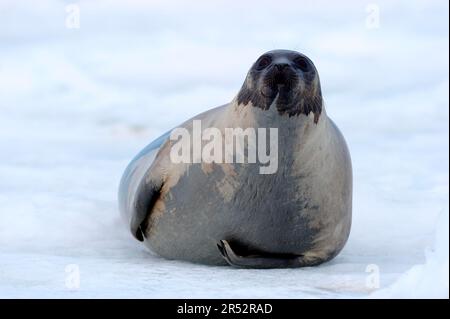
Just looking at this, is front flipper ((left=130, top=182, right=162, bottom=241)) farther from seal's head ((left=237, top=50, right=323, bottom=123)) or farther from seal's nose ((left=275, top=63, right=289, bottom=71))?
seal's nose ((left=275, top=63, right=289, bottom=71))

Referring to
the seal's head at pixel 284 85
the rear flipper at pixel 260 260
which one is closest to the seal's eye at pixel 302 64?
the seal's head at pixel 284 85

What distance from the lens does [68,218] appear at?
6133 mm

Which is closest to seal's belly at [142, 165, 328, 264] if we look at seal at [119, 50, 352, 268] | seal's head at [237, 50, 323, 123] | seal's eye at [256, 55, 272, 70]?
seal at [119, 50, 352, 268]

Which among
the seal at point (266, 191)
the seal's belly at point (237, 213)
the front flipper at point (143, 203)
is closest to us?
the seal at point (266, 191)

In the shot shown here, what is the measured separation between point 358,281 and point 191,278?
30.6 inches

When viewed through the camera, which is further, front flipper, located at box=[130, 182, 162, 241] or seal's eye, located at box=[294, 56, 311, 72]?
front flipper, located at box=[130, 182, 162, 241]

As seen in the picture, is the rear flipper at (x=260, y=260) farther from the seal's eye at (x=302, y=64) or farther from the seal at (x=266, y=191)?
the seal's eye at (x=302, y=64)

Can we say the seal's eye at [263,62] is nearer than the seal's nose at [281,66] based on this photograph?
No

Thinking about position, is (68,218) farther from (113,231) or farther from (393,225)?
(393,225)

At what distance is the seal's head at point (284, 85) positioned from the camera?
4.49 meters

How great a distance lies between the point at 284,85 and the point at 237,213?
2.29ft

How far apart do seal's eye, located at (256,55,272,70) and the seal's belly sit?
0.50 meters

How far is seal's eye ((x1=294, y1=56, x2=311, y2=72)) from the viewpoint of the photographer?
461cm
